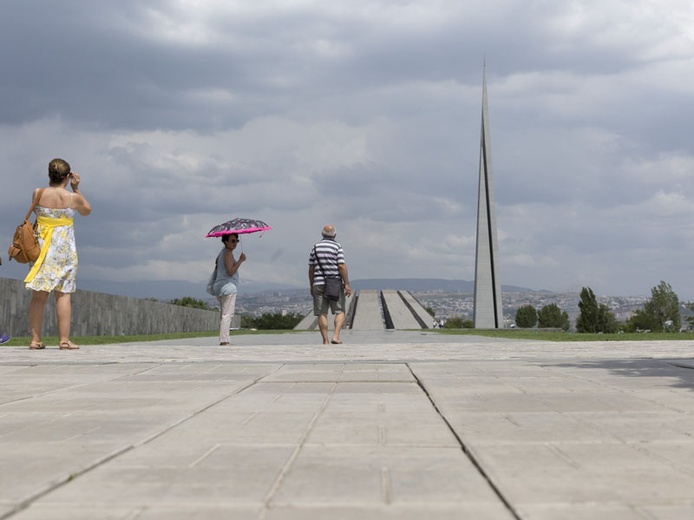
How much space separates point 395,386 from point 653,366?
298 centimetres

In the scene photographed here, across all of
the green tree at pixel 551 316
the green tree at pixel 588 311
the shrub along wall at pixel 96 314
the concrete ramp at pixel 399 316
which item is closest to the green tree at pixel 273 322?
the concrete ramp at pixel 399 316

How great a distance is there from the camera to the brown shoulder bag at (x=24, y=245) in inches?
385

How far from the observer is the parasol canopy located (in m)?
13.2

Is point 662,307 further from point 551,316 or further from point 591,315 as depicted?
point 551,316

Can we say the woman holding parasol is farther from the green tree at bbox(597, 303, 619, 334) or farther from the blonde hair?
the green tree at bbox(597, 303, 619, 334)

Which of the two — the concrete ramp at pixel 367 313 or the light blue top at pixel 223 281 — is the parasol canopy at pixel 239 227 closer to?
the light blue top at pixel 223 281

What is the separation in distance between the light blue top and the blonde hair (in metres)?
3.64

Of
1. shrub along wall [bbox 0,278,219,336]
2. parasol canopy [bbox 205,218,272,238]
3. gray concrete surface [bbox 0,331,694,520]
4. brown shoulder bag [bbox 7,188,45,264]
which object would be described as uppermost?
parasol canopy [bbox 205,218,272,238]

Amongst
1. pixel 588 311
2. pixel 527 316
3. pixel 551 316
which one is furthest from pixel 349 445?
pixel 527 316

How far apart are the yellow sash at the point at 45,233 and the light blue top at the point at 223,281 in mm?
3403

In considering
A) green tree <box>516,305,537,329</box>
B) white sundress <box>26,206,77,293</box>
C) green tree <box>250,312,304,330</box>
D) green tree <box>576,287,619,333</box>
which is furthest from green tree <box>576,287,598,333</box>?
white sundress <box>26,206,77,293</box>

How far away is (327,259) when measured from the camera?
42.6ft

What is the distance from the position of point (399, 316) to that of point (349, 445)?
7708cm

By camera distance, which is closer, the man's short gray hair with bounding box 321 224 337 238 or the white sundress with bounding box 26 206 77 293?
the white sundress with bounding box 26 206 77 293
